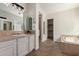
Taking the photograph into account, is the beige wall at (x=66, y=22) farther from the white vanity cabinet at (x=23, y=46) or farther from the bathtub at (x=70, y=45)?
the white vanity cabinet at (x=23, y=46)

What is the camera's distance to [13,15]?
3.03 meters

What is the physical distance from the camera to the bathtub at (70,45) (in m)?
2.87

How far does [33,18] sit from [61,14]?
4.05ft

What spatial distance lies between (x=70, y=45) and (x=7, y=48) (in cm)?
203

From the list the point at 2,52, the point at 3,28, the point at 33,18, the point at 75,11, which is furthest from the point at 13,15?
the point at 75,11

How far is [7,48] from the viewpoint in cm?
180

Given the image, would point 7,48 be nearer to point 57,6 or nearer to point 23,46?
point 23,46

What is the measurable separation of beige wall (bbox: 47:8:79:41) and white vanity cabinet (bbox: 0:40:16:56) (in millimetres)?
1781

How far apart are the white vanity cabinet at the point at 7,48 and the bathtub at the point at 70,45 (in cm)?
177

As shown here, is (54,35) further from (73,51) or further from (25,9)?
(25,9)

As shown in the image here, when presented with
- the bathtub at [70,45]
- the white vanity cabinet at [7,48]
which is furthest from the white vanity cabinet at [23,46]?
the bathtub at [70,45]

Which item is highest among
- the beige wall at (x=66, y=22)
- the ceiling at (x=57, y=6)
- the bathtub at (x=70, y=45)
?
the ceiling at (x=57, y=6)

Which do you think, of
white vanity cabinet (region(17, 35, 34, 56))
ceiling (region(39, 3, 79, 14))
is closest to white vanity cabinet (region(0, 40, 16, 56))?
white vanity cabinet (region(17, 35, 34, 56))

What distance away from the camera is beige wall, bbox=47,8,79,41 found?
3.03 metres
